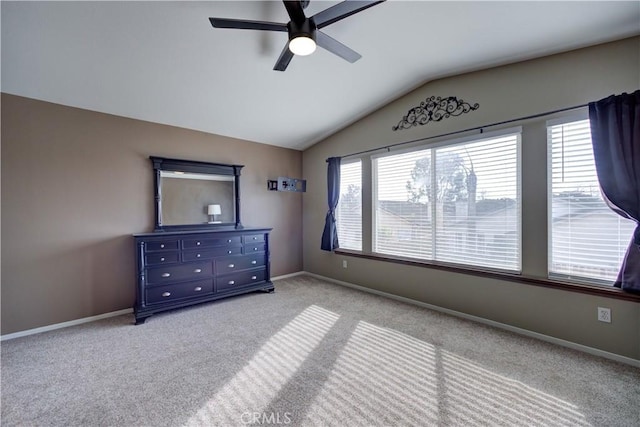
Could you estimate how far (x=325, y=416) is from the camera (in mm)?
1684

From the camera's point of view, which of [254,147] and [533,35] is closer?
[533,35]

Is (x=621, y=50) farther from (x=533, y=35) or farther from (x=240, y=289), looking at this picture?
(x=240, y=289)

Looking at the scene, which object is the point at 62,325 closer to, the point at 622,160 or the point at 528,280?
the point at 528,280

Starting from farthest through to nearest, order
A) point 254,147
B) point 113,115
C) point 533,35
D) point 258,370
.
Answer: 1. point 254,147
2. point 113,115
3. point 533,35
4. point 258,370

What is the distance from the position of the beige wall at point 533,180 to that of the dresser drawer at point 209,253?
226 centimetres

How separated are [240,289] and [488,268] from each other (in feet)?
10.6

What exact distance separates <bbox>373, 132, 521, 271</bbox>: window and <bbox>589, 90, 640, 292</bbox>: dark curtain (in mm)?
617

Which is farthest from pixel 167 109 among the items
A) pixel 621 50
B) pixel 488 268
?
pixel 621 50

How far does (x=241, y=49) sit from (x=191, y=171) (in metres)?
1.95

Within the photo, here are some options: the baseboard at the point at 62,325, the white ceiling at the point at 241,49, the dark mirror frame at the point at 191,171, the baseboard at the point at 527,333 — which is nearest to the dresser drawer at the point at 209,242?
the dark mirror frame at the point at 191,171

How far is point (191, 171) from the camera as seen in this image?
3.89m

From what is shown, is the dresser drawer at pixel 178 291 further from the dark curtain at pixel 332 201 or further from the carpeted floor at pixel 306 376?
the dark curtain at pixel 332 201

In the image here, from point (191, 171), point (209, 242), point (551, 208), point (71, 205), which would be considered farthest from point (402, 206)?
point (71, 205)

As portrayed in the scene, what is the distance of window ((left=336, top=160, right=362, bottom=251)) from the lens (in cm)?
442
